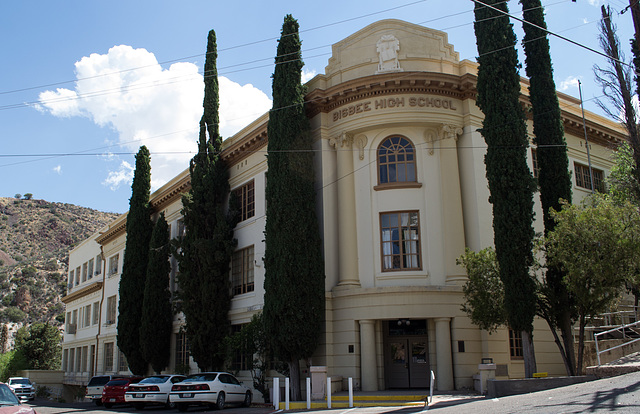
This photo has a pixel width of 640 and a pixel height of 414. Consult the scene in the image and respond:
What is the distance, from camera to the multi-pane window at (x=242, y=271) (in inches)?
1124

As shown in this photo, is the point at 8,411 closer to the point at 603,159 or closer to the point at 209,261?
the point at 209,261

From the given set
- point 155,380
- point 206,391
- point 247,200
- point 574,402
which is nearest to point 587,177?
point 247,200

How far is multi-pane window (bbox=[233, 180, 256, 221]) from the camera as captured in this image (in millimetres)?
29266

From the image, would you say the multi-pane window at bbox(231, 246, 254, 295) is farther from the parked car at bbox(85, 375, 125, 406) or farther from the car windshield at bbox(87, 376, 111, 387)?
the car windshield at bbox(87, 376, 111, 387)

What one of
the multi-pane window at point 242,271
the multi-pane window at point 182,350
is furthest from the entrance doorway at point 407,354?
the multi-pane window at point 182,350

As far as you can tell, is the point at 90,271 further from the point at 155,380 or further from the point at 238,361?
the point at 155,380

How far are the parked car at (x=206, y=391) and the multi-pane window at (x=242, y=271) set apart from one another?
19.8 ft

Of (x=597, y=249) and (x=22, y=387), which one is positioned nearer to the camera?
(x=597, y=249)

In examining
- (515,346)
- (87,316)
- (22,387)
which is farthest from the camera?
(87,316)

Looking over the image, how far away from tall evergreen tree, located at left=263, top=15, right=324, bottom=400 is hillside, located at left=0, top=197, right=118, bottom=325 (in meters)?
80.7

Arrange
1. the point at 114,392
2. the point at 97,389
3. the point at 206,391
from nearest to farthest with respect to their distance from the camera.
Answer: the point at 206,391 < the point at 114,392 < the point at 97,389

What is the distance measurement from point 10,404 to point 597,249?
1583 centimetres

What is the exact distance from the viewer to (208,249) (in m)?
28.7

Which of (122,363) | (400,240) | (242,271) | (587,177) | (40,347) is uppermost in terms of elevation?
(587,177)
